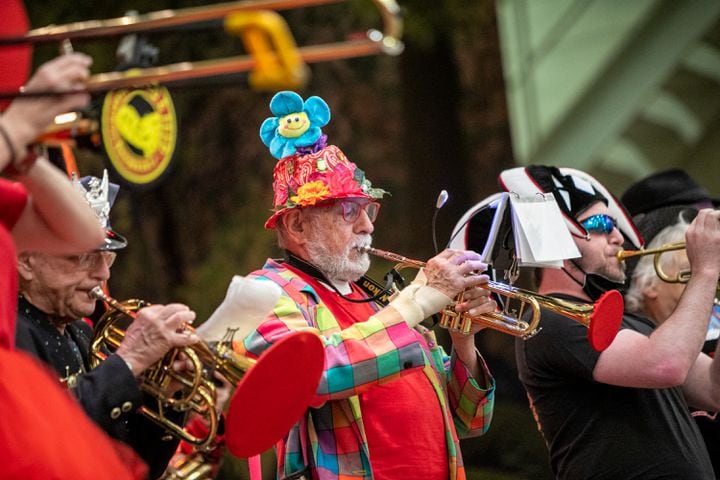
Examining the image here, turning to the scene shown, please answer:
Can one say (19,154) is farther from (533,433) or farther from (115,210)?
(115,210)

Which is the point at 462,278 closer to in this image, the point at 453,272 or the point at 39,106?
the point at 453,272

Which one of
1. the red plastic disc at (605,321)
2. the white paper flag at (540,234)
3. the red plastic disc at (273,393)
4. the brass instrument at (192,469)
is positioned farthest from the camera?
the white paper flag at (540,234)

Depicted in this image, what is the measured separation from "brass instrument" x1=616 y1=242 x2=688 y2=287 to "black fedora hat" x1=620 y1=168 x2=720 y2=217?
0.45m

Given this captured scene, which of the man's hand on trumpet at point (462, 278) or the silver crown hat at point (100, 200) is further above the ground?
the silver crown hat at point (100, 200)

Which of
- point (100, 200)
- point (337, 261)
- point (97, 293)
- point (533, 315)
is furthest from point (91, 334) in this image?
point (533, 315)

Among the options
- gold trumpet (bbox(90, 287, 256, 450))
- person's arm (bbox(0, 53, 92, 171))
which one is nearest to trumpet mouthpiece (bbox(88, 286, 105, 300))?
gold trumpet (bbox(90, 287, 256, 450))

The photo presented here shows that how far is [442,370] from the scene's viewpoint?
4.47 meters

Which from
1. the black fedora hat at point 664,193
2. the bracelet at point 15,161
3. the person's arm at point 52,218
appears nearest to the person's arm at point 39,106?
the bracelet at point 15,161

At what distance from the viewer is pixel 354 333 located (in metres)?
3.93

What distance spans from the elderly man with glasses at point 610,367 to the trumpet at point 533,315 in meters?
0.14

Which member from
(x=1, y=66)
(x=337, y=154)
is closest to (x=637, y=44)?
(x=337, y=154)

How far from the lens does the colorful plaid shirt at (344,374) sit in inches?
152

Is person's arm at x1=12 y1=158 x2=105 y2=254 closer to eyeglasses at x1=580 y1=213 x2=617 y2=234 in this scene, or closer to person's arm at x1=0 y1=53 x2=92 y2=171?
person's arm at x1=0 y1=53 x2=92 y2=171

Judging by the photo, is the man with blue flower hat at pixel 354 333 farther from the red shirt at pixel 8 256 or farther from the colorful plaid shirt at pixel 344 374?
the red shirt at pixel 8 256
